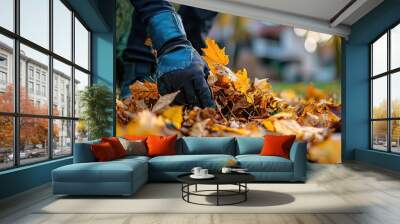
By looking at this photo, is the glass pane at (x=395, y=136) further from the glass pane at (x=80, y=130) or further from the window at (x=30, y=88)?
the window at (x=30, y=88)

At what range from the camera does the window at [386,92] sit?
25.9ft

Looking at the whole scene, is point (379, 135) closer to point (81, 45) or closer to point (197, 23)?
point (197, 23)

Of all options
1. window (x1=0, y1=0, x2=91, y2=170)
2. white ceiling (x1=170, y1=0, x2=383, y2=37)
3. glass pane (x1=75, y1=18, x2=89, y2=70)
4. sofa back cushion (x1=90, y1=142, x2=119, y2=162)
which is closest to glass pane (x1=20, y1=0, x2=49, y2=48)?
window (x1=0, y1=0, x2=91, y2=170)

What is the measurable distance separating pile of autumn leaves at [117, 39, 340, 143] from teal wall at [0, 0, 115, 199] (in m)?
0.63

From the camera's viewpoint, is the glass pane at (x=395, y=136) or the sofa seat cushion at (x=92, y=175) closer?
the sofa seat cushion at (x=92, y=175)

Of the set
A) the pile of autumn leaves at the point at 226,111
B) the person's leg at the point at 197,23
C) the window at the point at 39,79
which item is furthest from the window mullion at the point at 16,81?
the person's leg at the point at 197,23

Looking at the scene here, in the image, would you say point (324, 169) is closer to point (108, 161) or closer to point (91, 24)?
point (108, 161)

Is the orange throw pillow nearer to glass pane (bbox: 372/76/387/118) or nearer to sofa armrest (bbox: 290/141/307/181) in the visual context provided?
sofa armrest (bbox: 290/141/307/181)

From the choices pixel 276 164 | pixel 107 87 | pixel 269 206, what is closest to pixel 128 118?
pixel 107 87

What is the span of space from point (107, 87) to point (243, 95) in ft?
9.73

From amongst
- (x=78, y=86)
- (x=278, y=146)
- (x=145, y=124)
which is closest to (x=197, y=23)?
(x=145, y=124)

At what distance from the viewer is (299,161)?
6031mm

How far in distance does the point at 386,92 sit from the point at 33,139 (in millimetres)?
7009

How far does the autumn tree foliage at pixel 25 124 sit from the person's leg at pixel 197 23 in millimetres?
3667
